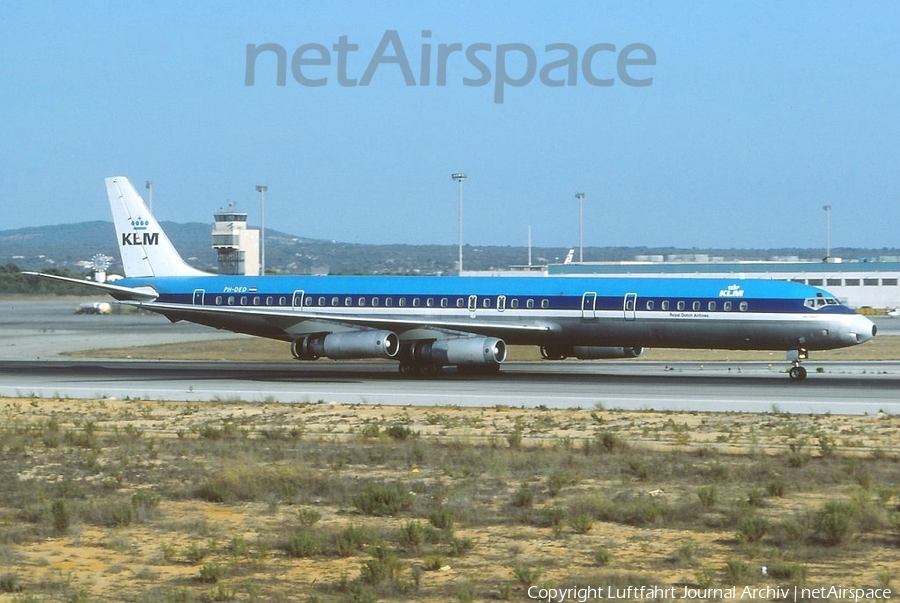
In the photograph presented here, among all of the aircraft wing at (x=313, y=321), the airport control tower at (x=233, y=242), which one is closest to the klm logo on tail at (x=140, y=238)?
the aircraft wing at (x=313, y=321)

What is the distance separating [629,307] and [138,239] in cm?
2159

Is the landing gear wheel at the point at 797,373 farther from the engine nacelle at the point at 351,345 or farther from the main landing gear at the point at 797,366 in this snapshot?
the engine nacelle at the point at 351,345

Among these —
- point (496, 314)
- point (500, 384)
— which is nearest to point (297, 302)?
Answer: point (496, 314)

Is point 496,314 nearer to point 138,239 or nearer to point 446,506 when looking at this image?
point 138,239

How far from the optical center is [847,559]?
15.5 m

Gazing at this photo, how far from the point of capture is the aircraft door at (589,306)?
41.7 meters

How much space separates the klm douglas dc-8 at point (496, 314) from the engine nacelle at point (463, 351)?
0.03 meters

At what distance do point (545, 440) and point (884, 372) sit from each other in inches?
882

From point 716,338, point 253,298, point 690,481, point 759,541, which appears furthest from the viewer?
point 253,298

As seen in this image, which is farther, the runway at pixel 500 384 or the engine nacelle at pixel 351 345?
the engine nacelle at pixel 351 345

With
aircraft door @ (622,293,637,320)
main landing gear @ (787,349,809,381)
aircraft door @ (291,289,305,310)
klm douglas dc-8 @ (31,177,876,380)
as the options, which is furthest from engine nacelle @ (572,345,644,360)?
aircraft door @ (291,289,305,310)

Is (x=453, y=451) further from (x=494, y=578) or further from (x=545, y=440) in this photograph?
(x=494, y=578)

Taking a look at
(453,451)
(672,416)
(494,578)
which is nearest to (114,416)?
(453,451)

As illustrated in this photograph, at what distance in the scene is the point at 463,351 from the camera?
41062mm
